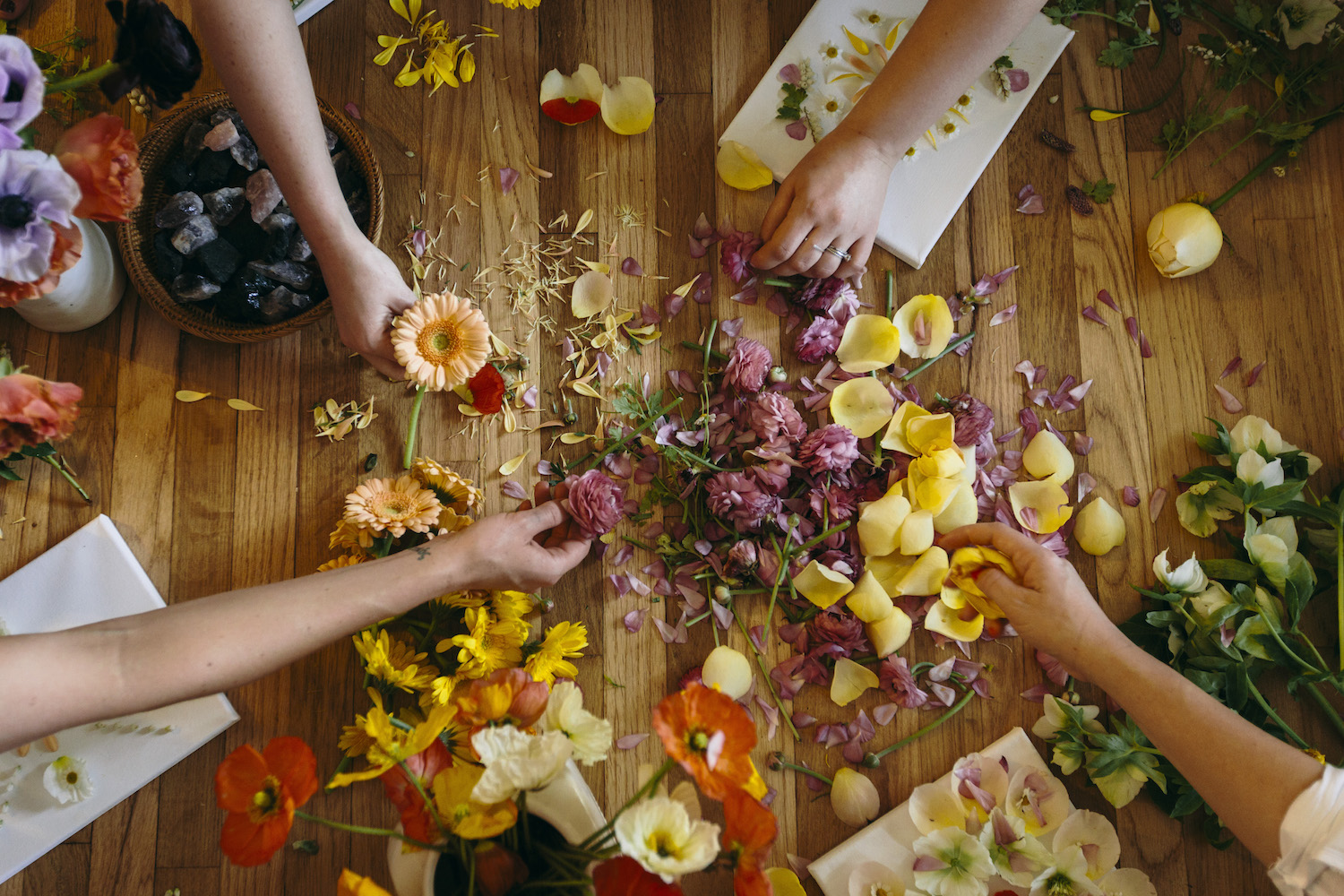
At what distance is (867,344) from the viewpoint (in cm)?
95

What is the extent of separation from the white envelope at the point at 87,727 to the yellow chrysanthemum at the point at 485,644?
0.30m

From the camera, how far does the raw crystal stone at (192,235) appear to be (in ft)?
2.90

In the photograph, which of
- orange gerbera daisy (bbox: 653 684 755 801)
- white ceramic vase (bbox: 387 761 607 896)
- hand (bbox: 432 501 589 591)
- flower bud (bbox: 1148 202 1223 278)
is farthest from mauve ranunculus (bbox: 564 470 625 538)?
flower bud (bbox: 1148 202 1223 278)

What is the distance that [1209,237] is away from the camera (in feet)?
3.19

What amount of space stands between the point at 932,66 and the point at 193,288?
2.71 feet

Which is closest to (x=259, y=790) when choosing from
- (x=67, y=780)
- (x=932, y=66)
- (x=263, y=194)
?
(x=67, y=780)

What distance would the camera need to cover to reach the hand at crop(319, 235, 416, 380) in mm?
822

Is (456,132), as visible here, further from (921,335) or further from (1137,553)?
(1137,553)

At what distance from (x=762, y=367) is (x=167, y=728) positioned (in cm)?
78

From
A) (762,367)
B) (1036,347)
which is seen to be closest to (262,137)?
(762,367)

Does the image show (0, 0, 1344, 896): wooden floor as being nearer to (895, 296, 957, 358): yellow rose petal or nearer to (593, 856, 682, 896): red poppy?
(895, 296, 957, 358): yellow rose petal

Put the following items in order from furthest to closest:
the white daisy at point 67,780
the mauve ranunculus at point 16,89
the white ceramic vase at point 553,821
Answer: the white daisy at point 67,780 → the white ceramic vase at point 553,821 → the mauve ranunculus at point 16,89

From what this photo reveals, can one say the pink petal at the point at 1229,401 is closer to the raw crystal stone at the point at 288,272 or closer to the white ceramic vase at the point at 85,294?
the raw crystal stone at the point at 288,272

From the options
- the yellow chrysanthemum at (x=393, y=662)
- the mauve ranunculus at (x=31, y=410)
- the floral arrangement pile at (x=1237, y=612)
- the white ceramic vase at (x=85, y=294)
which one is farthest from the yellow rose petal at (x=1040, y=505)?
the white ceramic vase at (x=85, y=294)
